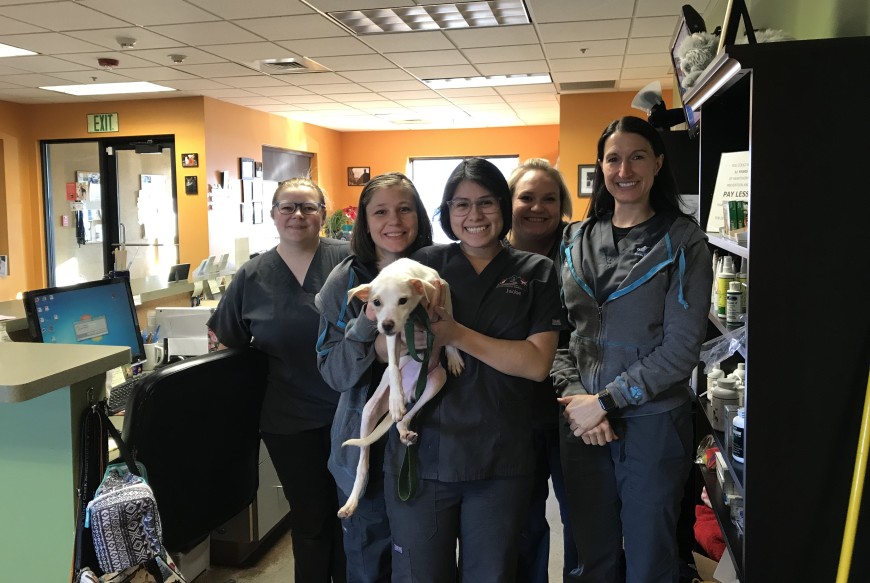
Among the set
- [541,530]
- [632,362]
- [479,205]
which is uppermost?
[479,205]

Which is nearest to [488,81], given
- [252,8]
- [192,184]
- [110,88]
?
[252,8]

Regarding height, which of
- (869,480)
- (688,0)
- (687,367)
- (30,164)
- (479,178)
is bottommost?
(869,480)

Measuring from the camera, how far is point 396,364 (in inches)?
57.1

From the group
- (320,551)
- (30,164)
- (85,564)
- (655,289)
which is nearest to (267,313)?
(320,551)

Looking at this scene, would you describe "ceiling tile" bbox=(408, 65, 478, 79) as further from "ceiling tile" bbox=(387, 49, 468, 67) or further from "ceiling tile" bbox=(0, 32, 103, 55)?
"ceiling tile" bbox=(0, 32, 103, 55)

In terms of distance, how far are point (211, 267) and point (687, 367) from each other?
370cm

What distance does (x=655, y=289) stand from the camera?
63.6 inches

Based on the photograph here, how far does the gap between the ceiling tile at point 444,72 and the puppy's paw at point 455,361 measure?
4870mm

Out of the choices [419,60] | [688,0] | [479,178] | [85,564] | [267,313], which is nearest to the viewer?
[85,564]

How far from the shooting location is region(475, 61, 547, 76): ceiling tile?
19.1 feet

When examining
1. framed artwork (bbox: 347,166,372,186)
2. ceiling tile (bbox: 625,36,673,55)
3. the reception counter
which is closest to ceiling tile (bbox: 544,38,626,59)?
ceiling tile (bbox: 625,36,673,55)

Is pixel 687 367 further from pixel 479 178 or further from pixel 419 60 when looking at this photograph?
pixel 419 60

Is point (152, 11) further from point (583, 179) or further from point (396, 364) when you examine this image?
point (583, 179)

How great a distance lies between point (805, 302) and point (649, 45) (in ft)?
13.9
